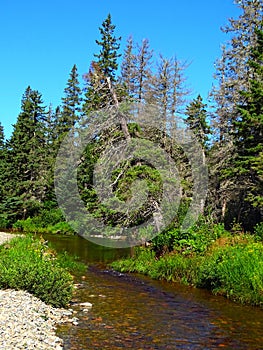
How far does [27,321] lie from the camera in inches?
295

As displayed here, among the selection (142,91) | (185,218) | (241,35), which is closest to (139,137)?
(185,218)

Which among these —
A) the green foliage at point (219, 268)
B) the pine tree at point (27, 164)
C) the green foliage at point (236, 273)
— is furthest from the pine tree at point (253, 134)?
the pine tree at point (27, 164)

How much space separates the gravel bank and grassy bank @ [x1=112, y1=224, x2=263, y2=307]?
479 cm

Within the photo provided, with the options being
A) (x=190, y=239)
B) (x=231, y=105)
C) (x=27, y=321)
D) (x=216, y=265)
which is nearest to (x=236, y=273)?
(x=216, y=265)

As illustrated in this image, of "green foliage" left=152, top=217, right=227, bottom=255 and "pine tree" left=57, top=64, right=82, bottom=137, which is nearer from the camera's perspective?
"green foliage" left=152, top=217, right=227, bottom=255

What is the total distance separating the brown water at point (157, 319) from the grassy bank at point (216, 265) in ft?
1.42

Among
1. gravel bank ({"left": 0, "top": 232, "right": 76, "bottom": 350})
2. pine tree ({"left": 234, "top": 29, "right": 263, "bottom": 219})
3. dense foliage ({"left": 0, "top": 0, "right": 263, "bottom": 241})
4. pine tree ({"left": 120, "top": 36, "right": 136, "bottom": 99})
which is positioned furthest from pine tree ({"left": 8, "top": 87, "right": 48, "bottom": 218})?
gravel bank ({"left": 0, "top": 232, "right": 76, "bottom": 350})

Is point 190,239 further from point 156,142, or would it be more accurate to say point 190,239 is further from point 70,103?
point 70,103

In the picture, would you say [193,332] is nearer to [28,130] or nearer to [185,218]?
[185,218]

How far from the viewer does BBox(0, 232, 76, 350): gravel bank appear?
21.4ft

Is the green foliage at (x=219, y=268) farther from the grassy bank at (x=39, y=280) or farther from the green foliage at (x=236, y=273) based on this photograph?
the grassy bank at (x=39, y=280)

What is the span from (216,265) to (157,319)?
3799 millimetres

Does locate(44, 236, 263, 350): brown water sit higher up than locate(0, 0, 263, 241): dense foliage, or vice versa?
locate(0, 0, 263, 241): dense foliage

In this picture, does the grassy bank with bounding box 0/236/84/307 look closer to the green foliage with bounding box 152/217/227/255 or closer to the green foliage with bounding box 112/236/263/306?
the green foliage with bounding box 112/236/263/306
